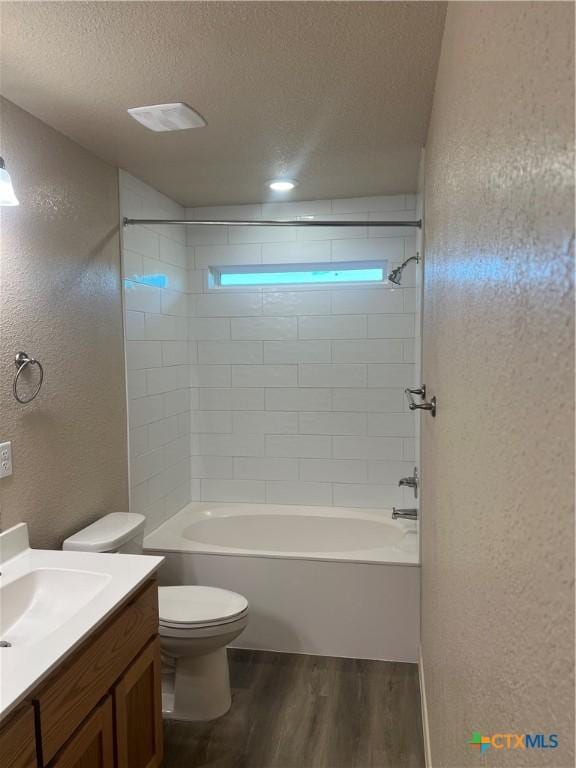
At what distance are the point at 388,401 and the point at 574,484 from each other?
3158 millimetres

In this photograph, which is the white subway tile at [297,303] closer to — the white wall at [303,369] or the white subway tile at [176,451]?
the white wall at [303,369]

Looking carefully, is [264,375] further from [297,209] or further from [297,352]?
[297,209]

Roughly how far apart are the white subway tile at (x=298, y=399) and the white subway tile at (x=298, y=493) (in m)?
0.50

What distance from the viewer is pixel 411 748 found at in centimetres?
225

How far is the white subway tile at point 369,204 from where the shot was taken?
11.5 ft

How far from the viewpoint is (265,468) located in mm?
3826

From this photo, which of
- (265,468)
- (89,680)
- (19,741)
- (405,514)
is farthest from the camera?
(265,468)

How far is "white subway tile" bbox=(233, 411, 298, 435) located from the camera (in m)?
3.77

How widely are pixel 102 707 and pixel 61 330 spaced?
1436 mm

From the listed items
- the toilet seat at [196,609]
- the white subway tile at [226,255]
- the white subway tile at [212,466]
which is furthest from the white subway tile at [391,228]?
the toilet seat at [196,609]

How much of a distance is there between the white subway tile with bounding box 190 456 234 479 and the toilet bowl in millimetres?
1331

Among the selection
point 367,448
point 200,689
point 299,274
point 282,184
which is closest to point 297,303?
point 299,274

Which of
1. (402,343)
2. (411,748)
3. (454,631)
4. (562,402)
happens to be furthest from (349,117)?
(411,748)

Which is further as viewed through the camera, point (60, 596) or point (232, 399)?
point (232, 399)
